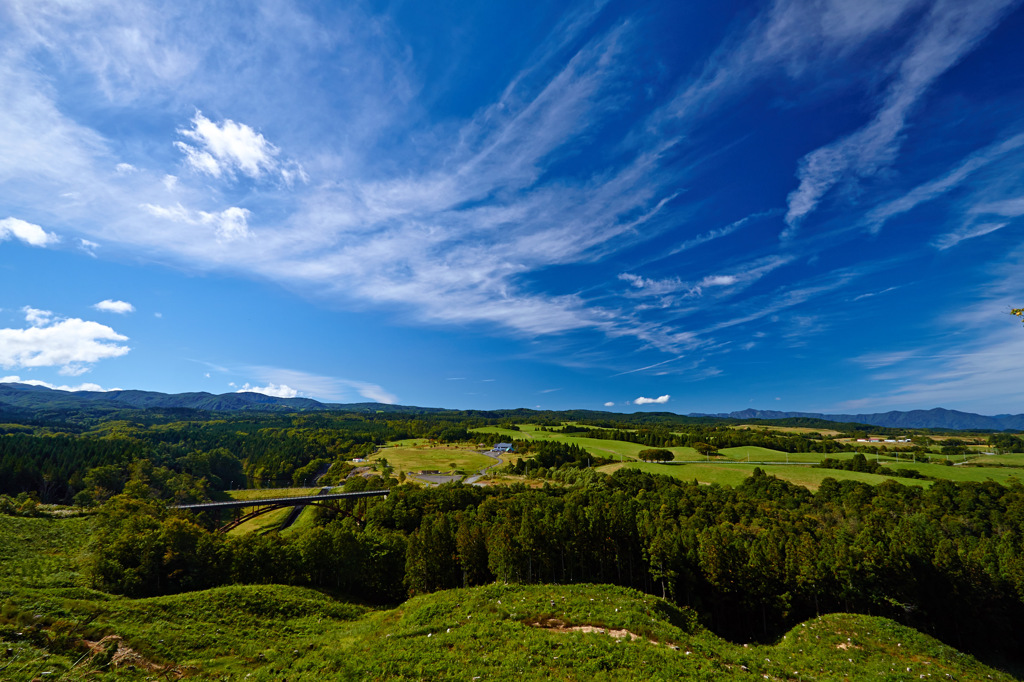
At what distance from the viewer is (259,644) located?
99.1 ft

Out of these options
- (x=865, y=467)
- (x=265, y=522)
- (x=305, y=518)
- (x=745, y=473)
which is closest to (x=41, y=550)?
(x=305, y=518)

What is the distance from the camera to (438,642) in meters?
25.8

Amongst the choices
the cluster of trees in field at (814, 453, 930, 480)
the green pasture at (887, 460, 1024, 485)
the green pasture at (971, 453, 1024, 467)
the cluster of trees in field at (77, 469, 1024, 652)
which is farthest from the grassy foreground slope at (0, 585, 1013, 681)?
the green pasture at (971, 453, 1024, 467)

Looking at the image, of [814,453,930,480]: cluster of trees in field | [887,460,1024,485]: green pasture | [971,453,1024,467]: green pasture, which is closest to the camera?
[887,460,1024,485]: green pasture

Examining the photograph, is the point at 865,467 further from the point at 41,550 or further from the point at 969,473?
the point at 41,550

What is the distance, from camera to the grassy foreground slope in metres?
21.7

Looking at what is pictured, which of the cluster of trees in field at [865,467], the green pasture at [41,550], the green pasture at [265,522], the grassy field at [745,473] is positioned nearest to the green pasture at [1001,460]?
the cluster of trees in field at [865,467]

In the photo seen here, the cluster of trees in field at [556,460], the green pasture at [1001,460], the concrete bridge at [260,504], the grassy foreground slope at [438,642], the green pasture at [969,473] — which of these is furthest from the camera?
the cluster of trees in field at [556,460]

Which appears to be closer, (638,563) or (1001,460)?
(638,563)

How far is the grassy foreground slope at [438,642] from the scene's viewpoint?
854 inches

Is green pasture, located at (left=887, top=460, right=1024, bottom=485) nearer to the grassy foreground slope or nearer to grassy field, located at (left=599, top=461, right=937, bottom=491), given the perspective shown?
grassy field, located at (left=599, top=461, right=937, bottom=491)

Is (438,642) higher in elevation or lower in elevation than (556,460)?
higher

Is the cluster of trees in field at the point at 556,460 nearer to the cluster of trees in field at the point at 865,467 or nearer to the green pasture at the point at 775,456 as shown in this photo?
the green pasture at the point at 775,456

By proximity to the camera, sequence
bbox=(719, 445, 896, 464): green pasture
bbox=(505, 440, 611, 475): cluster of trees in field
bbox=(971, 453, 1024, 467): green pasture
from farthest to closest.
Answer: bbox=(505, 440, 611, 475): cluster of trees in field, bbox=(719, 445, 896, 464): green pasture, bbox=(971, 453, 1024, 467): green pasture
